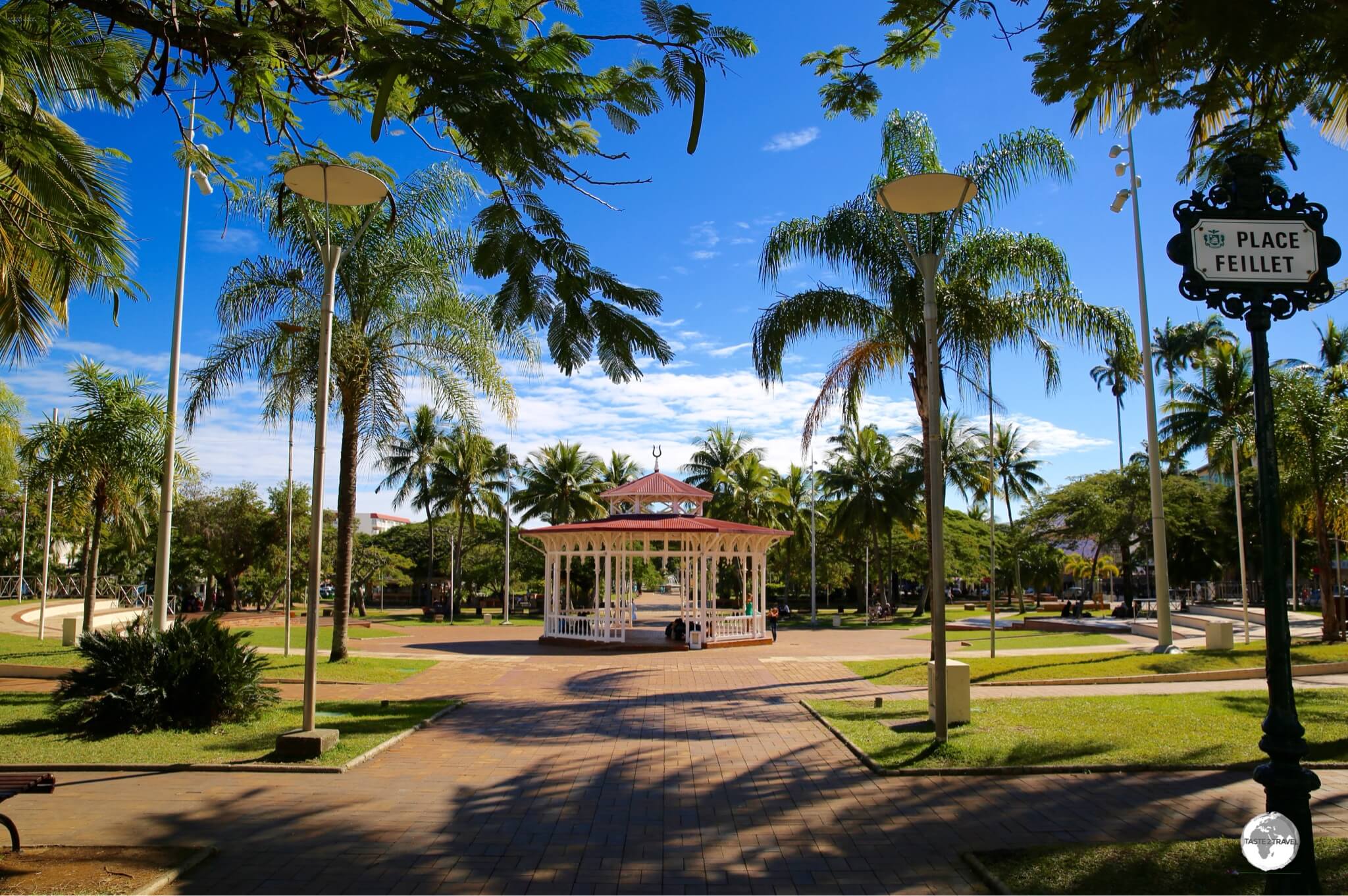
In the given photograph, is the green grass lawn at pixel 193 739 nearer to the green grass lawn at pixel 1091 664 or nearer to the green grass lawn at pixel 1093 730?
the green grass lawn at pixel 1093 730

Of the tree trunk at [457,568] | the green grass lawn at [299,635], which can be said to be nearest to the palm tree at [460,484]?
the tree trunk at [457,568]

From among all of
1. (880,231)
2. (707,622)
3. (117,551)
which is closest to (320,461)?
(880,231)

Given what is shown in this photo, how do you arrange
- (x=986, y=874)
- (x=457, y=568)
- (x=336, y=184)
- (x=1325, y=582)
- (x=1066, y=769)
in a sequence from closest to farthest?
(x=986, y=874) → (x=1066, y=769) → (x=336, y=184) → (x=1325, y=582) → (x=457, y=568)

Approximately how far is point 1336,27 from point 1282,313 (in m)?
1.75

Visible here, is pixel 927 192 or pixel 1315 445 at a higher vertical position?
pixel 927 192

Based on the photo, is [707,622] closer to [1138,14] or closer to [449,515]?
[1138,14]

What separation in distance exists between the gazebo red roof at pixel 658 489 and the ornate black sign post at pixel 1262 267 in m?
22.0

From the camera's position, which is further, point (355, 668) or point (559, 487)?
point (559, 487)

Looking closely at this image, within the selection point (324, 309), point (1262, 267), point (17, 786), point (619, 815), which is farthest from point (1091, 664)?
point (17, 786)

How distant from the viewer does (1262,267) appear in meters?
5.12

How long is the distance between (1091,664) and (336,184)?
15.9 m

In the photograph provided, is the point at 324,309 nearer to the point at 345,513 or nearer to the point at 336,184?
the point at 336,184

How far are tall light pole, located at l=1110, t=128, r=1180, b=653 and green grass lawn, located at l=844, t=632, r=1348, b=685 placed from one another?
102cm

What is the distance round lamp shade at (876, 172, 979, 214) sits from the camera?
973 cm
